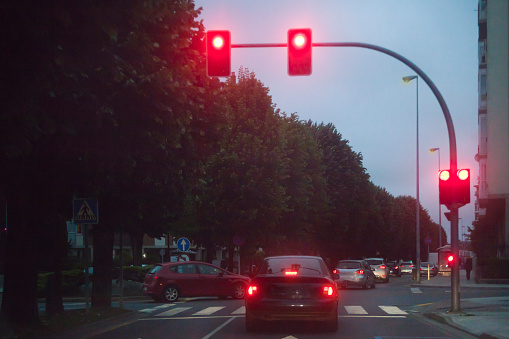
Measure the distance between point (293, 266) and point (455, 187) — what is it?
220 inches

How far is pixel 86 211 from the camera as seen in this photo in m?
16.9

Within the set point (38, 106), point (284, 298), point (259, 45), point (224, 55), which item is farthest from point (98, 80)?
point (284, 298)

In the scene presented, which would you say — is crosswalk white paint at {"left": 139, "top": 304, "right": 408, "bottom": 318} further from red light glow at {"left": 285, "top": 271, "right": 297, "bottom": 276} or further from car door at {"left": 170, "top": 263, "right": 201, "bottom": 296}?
red light glow at {"left": 285, "top": 271, "right": 297, "bottom": 276}

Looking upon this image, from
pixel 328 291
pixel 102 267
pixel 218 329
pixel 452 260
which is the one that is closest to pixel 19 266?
pixel 218 329

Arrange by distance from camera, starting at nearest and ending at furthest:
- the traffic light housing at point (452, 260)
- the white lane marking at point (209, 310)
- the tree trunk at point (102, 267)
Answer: the traffic light housing at point (452, 260), the white lane marking at point (209, 310), the tree trunk at point (102, 267)

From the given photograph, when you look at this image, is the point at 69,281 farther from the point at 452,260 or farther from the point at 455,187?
the point at 455,187

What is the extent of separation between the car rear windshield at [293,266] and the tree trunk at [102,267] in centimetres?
730

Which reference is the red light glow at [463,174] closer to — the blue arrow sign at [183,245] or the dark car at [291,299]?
the dark car at [291,299]

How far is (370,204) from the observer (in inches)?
2404

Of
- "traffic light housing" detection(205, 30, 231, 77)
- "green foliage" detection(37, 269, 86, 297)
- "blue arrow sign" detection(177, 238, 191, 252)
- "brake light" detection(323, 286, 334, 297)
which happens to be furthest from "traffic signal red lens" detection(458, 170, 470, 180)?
"blue arrow sign" detection(177, 238, 191, 252)

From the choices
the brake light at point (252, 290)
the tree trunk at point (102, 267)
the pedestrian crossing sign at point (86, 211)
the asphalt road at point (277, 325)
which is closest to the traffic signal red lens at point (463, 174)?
the asphalt road at point (277, 325)

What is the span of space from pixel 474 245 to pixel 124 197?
49.0 meters

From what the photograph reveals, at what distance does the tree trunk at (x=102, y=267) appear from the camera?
20.1 m

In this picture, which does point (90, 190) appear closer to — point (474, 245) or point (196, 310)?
point (196, 310)
